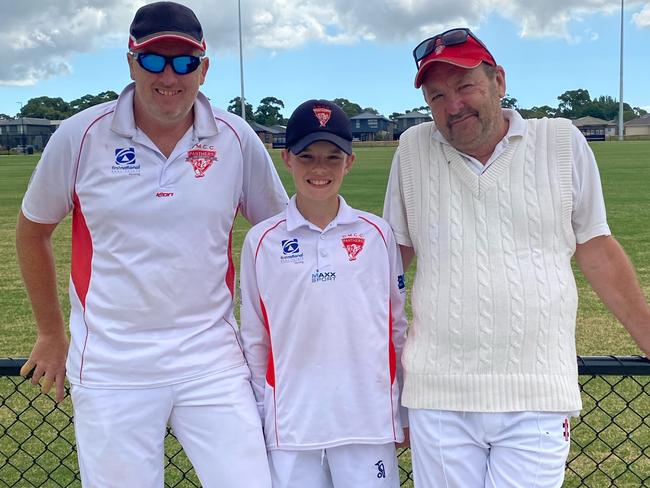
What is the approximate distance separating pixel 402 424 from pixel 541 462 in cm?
51

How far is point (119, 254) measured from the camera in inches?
102

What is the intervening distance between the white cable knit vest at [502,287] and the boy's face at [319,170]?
14.0 inches

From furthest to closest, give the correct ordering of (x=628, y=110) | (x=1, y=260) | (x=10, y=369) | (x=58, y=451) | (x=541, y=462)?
1. (x=628, y=110)
2. (x=1, y=260)
3. (x=58, y=451)
4. (x=10, y=369)
5. (x=541, y=462)

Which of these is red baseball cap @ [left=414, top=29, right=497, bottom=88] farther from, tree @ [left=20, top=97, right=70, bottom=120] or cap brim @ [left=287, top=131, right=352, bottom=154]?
tree @ [left=20, top=97, right=70, bottom=120]

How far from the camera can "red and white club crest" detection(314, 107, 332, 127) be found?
8.61 feet

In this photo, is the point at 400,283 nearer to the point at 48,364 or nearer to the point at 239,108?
the point at 48,364

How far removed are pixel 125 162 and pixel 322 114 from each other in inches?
28.1

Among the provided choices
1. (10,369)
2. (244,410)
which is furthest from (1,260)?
(244,410)

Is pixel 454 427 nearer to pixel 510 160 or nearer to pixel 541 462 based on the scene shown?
pixel 541 462

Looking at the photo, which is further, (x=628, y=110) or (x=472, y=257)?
(x=628, y=110)

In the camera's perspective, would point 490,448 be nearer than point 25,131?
Yes

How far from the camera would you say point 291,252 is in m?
2.61

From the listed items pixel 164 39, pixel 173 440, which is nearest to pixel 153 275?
pixel 164 39

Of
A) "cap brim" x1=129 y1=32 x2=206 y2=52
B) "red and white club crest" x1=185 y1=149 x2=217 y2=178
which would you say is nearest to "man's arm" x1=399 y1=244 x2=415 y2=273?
"red and white club crest" x1=185 y1=149 x2=217 y2=178
